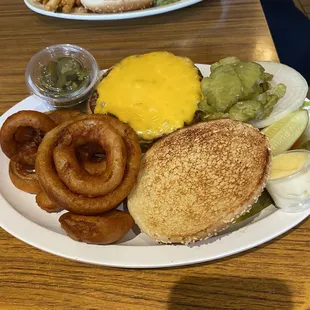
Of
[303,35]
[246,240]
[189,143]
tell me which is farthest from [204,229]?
[303,35]

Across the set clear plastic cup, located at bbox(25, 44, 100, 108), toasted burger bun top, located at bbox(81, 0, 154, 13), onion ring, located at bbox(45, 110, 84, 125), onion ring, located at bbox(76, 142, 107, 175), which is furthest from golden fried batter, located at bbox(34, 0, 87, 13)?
onion ring, located at bbox(76, 142, 107, 175)

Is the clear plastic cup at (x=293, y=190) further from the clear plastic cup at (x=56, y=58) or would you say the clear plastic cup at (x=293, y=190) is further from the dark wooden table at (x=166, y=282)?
the clear plastic cup at (x=56, y=58)

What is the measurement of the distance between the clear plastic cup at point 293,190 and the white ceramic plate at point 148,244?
0.08 ft

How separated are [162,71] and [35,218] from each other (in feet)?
2.41

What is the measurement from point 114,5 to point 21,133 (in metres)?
1.12

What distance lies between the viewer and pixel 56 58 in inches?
73.4

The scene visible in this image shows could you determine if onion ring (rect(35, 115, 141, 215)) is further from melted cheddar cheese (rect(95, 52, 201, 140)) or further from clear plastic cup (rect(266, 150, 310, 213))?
clear plastic cup (rect(266, 150, 310, 213))

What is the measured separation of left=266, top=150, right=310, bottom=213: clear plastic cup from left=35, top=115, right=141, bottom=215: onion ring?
0.43 meters

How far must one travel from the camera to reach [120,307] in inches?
48.2

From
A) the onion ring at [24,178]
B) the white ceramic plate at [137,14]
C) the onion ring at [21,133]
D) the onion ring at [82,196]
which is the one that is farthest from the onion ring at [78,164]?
the white ceramic plate at [137,14]

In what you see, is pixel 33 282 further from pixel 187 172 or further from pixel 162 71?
pixel 162 71

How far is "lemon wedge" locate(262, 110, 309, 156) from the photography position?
143 cm

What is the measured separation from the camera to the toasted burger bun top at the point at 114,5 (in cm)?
229

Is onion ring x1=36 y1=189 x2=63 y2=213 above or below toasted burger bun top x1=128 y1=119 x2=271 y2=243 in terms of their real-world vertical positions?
below
